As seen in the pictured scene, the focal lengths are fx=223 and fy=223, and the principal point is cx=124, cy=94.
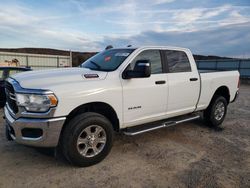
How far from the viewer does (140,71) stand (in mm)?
3633

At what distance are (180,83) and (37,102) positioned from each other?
9.35 feet

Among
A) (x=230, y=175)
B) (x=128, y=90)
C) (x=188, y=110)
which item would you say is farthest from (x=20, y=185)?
(x=188, y=110)

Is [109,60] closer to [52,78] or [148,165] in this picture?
[52,78]

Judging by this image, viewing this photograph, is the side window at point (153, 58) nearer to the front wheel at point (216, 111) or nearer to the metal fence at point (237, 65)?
the front wheel at point (216, 111)

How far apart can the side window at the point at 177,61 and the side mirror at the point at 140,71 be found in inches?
40.7

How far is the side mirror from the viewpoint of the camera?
11.8 ft

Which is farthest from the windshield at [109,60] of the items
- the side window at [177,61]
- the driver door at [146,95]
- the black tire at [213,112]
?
the black tire at [213,112]

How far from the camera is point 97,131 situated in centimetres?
351

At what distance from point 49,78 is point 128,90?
128 cm

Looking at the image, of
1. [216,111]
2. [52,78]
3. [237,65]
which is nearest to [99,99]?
[52,78]

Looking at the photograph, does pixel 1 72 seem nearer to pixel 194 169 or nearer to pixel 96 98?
pixel 96 98

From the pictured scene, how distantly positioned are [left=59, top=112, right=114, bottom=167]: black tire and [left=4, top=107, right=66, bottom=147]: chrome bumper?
146mm

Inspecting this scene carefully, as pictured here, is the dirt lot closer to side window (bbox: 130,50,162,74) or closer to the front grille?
the front grille

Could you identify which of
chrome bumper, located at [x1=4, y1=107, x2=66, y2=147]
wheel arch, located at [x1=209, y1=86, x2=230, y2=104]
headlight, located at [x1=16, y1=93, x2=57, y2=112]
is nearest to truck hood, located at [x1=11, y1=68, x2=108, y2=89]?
headlight, located at [x1=16, y1=93, x2=57, y2=112]
